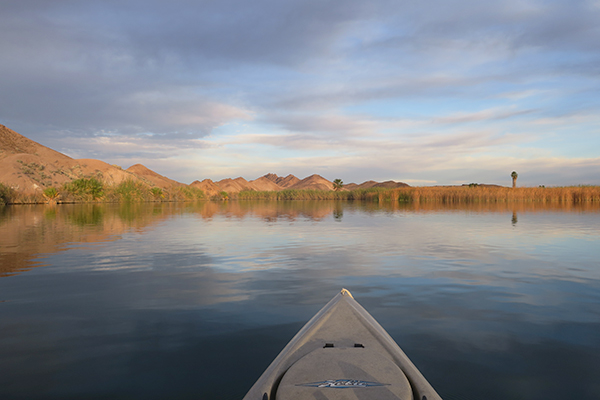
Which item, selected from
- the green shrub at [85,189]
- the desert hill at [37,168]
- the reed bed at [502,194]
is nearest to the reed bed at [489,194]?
the reed bed at [502,194]

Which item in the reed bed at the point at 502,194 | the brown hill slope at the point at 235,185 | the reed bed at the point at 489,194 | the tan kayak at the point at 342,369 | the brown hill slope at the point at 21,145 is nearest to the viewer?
the tan kayak at the point at 342,369

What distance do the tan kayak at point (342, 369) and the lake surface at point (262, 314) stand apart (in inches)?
25.0

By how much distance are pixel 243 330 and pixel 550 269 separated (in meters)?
6.44

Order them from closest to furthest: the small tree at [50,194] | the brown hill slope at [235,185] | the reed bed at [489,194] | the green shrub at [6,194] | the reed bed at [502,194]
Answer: the green shrub at [6,194]
the reed bed at [502,194]
the reed bed at [489,194]
the small tree at [50,194]
the brown hill slope at [235,185]

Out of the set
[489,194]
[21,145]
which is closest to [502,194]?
[489,194]

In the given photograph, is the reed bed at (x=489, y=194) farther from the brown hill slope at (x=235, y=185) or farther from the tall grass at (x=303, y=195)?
the brown hill slope at (x=235, y=185)

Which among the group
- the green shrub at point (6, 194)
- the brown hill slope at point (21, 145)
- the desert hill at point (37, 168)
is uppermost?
the brown hill slope at point (21, 145)

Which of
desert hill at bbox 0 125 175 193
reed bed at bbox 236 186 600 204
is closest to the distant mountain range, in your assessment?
desert hill at bbox 0 125 175 193

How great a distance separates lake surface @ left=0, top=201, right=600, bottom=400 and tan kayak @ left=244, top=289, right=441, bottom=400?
2.08ft

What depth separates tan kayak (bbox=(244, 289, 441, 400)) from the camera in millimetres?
2145

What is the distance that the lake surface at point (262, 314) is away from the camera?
3.06m

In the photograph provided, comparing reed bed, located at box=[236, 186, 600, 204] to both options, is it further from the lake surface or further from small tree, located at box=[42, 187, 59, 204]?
small tree, located at box=[42, 187, 59, 204]

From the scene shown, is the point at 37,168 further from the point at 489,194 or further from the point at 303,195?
the point at 489,194

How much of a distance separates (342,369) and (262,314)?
2373 mm
